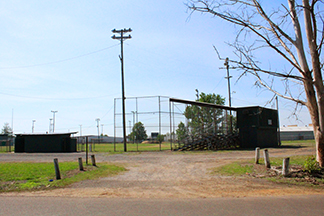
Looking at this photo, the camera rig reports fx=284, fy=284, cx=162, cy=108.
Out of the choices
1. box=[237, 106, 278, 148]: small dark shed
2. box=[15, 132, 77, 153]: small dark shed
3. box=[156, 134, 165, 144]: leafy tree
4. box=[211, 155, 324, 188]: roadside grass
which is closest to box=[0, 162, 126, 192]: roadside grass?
box=[211, 155, 324, 188]: roadside grass

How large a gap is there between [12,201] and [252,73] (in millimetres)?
9966

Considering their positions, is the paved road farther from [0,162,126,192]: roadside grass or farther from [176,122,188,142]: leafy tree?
[176,122,188,142]: leafy tree

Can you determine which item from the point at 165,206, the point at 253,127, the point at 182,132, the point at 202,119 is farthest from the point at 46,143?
the point at 165,206

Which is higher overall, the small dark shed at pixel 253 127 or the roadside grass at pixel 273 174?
the small dark shed at pixel 253 127

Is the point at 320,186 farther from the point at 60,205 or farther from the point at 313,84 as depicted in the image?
the point at 60,205

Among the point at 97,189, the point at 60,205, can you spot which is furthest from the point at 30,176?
the point at 60,205

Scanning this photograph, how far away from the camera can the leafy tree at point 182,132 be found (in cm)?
3100

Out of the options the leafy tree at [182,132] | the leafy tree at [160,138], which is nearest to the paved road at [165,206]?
the leafy tree at [160,138]

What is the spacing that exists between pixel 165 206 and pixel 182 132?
24773 millimetres

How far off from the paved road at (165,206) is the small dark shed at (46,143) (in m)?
26.7

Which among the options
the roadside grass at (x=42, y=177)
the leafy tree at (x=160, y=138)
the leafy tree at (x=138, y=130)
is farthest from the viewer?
the leafy tree at (x=138, y=130)

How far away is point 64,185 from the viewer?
433 inches

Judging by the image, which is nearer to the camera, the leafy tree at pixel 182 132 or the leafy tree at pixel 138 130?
the leafy tree at pixel 182 132

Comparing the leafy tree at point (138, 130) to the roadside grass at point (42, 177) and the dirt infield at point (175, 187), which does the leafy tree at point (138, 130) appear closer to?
the roadside grass at point (42, 177)
